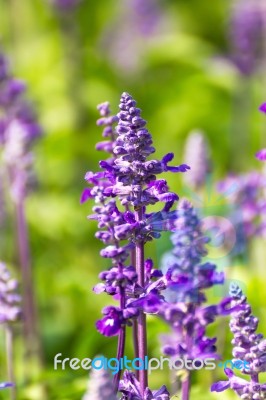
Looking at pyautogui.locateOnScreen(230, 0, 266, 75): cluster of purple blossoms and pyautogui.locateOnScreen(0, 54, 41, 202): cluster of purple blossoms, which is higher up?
pyautogui.locateOnScreen(230, 0, 266, 75): cluster of purple blossoms

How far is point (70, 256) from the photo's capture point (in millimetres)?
5461

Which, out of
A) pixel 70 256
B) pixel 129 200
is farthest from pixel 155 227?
pixel 70 256

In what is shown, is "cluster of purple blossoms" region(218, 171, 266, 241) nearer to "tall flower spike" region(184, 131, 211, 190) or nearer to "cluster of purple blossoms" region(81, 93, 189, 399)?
"tall flower spike" region(184, 131, 211, 190)

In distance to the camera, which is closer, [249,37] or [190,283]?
[190,283]

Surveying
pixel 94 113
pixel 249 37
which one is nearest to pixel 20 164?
pixel 249 37

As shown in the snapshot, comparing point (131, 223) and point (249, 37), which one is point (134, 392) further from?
point (249, 37)

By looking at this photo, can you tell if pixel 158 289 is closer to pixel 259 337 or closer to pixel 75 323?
pixel 259 337

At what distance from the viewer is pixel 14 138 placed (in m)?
3.85

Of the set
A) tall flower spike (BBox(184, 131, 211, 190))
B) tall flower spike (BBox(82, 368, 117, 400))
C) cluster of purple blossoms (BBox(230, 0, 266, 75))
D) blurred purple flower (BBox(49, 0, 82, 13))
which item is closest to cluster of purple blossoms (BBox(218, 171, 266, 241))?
tall flower spike (BBox(184, 131, 211, 190))

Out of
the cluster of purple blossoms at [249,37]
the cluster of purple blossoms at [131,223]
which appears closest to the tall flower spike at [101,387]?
the cluster of purple blossoms at [131,223]

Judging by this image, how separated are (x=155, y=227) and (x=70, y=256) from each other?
3306 millimetres

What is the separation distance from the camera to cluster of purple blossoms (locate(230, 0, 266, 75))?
589 centimetres

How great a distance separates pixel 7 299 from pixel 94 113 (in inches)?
192

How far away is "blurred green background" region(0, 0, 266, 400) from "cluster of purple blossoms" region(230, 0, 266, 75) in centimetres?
24
